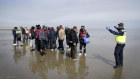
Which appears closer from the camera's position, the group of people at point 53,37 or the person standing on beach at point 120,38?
the person standing on beach at point 120,38

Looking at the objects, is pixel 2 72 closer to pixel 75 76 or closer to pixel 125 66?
pixel 75 76

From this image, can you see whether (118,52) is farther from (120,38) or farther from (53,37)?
(53,37)

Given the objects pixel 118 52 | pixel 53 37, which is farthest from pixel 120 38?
pixel 53 37

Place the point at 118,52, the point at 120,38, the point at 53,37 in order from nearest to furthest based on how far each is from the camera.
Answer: the point at 120,38
the point at 118,52
the point at 53,37

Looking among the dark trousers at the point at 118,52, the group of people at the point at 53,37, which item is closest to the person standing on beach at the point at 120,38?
the dark trousers at the point at 118,52

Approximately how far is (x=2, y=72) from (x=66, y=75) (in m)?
2.97

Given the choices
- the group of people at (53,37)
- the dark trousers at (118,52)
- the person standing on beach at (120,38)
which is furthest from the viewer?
the group of people at (53,37)

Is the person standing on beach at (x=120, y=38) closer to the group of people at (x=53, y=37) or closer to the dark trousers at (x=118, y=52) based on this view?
the dark trousers at (x=118, y=52)

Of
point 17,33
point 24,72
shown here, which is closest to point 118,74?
point 24,72

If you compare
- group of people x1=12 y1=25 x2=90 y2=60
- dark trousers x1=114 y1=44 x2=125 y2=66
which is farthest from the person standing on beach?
group of people x1=12 y1=25 x2=90 y2=60

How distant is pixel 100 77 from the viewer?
173 inches

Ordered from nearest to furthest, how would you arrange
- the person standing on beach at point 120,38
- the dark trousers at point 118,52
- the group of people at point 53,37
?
1. the person standing on beach at point 120,38
2. the dark trousers at point 118,52
3. the group of people at point 53,37

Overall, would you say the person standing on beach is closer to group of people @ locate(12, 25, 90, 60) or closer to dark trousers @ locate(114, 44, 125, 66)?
dark trousers @ locate(114, 44, 125, 66)

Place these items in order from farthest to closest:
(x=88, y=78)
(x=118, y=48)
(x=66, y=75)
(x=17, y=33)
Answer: (x=17, y=33)
(x=118, y=48)
(x=66, y=75)
(x=88, y=78)
